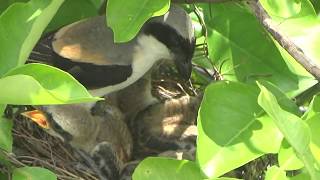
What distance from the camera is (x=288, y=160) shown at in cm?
110

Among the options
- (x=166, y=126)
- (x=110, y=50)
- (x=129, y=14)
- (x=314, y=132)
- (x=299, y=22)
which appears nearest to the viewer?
(x=314, y=132)

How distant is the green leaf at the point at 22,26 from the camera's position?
1.18m

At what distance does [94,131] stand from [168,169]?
65 cm

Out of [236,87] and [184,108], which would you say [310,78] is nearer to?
[236,87]

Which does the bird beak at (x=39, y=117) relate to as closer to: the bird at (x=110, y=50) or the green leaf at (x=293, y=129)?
the bird at (x=110, y=50)

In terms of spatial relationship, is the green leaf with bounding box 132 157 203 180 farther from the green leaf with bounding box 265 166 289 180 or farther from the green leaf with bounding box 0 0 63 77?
the green leaf with bounding box 0 0 63 77

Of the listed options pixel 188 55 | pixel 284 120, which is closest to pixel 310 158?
pixel 284 120

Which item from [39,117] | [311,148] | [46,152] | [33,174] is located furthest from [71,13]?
[311,148]

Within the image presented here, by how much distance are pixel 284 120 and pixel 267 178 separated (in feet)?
0.30

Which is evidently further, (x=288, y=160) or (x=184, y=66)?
(x=184, y=66)

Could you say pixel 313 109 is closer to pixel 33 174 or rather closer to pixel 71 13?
pixel 33 174

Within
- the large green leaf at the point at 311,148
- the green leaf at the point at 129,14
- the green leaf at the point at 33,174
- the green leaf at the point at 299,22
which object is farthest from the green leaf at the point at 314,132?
the green leaf at the point at 33,174

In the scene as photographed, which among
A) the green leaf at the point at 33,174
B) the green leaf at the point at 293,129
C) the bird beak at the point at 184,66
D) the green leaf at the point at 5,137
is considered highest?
the green leaf at the point at 293,129

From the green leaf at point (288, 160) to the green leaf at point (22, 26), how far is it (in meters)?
0.47
